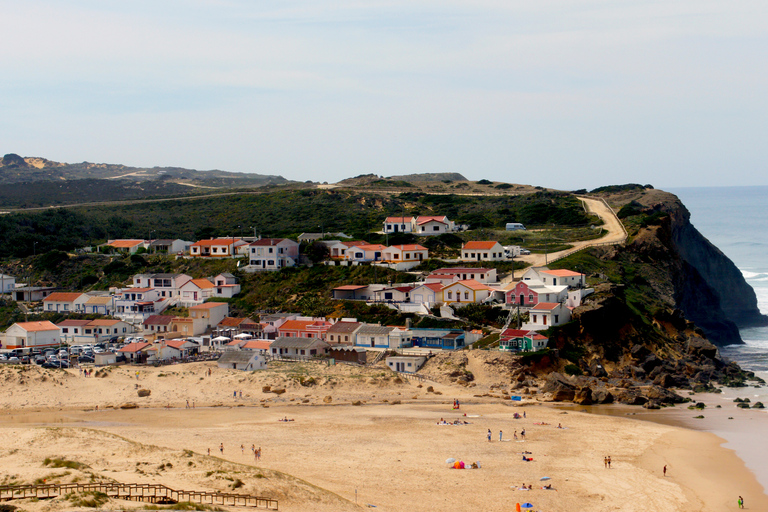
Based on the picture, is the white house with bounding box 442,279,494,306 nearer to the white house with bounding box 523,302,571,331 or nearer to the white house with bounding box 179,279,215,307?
the white house with bounding box 523,302,571,331

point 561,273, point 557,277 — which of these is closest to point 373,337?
point 557,277

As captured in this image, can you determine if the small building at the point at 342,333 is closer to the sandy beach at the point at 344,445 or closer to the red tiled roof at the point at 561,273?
the sandy beach at the point at 344,445

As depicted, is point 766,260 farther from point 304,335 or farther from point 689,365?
point 304,335

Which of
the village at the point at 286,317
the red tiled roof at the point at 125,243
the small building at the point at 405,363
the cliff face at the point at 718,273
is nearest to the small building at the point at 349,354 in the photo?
the village at the point at 286,317

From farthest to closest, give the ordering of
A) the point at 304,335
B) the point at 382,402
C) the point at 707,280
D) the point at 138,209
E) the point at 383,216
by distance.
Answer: the point at 138,209, the point at 383,216, the point at 707,280, the point at 304,335, the point at 382,402

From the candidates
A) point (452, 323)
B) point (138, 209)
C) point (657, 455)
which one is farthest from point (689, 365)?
point (138, 209)

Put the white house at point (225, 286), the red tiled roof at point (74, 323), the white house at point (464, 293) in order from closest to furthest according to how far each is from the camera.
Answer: the white house at point (464, 293), the red tiled roof at point (74, 323), the white house at point (225, 286)

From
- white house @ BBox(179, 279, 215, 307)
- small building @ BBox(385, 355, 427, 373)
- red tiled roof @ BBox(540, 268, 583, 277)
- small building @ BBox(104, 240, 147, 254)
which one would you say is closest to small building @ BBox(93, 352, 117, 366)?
white house @ BBox(179, 279, 215, 307)
